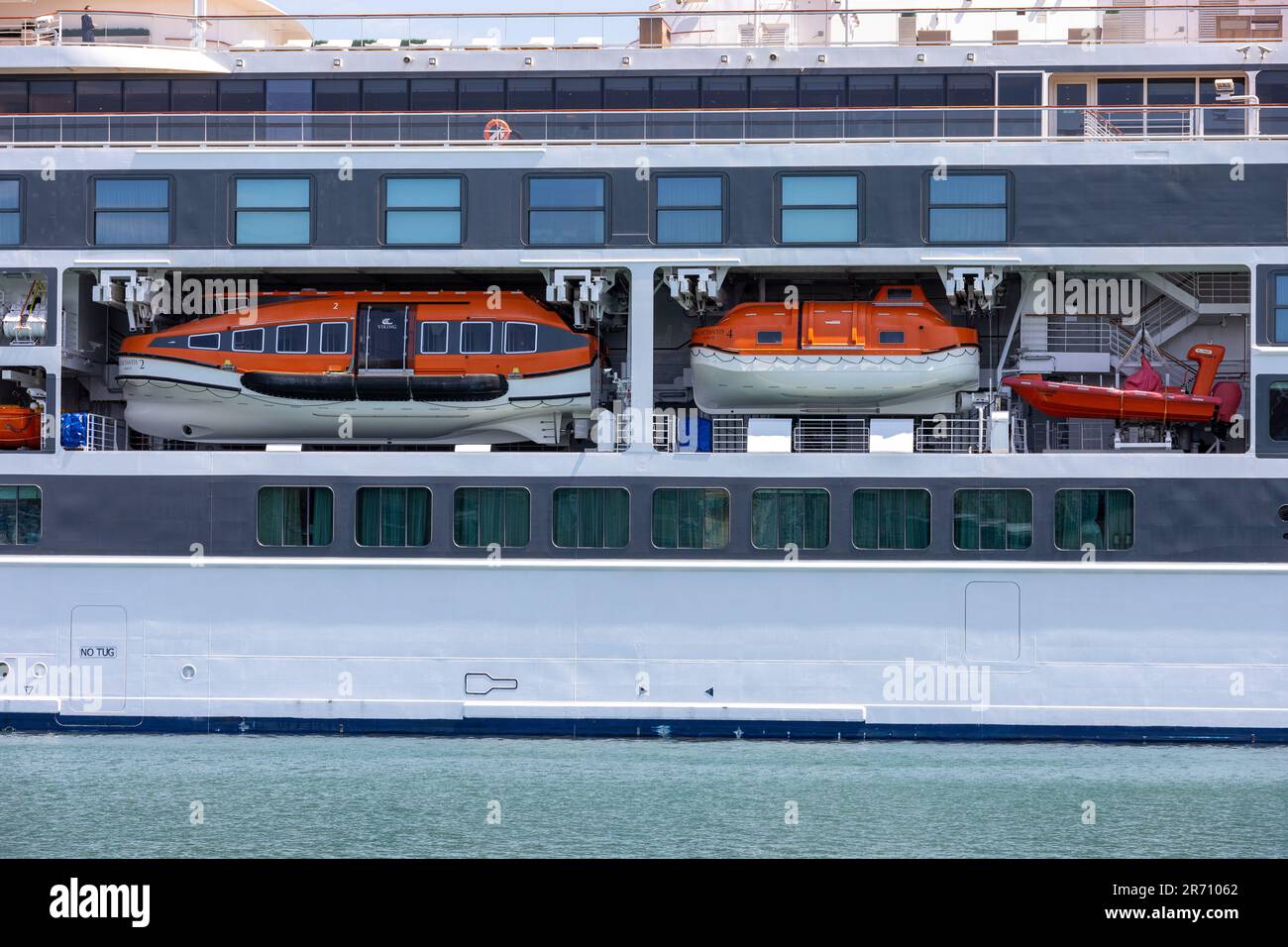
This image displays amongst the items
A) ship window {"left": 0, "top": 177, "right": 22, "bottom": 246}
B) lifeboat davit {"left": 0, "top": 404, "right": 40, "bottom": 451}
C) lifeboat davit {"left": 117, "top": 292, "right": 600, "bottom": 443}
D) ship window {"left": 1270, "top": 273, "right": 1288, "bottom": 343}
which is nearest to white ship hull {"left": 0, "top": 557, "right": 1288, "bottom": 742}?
lifeboat davit {"left": 0, "top": 404, "right": 40, "bottom": 451}

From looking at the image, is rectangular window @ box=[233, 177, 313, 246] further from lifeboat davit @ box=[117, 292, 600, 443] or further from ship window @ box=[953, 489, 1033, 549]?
ship window @ box=[953, 489, 1033, 549]

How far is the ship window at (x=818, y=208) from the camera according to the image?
71.7ft

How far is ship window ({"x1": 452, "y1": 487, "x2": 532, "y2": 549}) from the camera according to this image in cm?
2147

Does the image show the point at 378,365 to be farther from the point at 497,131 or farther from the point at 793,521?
the point at 793,521

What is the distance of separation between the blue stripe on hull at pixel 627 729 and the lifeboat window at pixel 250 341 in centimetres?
496

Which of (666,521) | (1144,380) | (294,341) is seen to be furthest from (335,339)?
(1144,380)

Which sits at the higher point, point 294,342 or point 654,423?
point 294,342

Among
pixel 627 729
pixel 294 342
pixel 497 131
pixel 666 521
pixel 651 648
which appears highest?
pixel 497 131

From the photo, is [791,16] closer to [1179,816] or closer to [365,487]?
[365,487]

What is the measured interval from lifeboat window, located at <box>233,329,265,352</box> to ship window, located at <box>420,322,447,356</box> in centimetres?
220

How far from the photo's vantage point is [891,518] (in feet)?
69.4

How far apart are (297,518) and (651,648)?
4926 millimetres

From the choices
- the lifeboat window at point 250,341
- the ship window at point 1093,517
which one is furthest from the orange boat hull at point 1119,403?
the lifeboat window at point 250,341

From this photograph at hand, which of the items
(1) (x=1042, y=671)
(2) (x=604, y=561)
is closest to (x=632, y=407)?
(2) (x=604, y=561)
